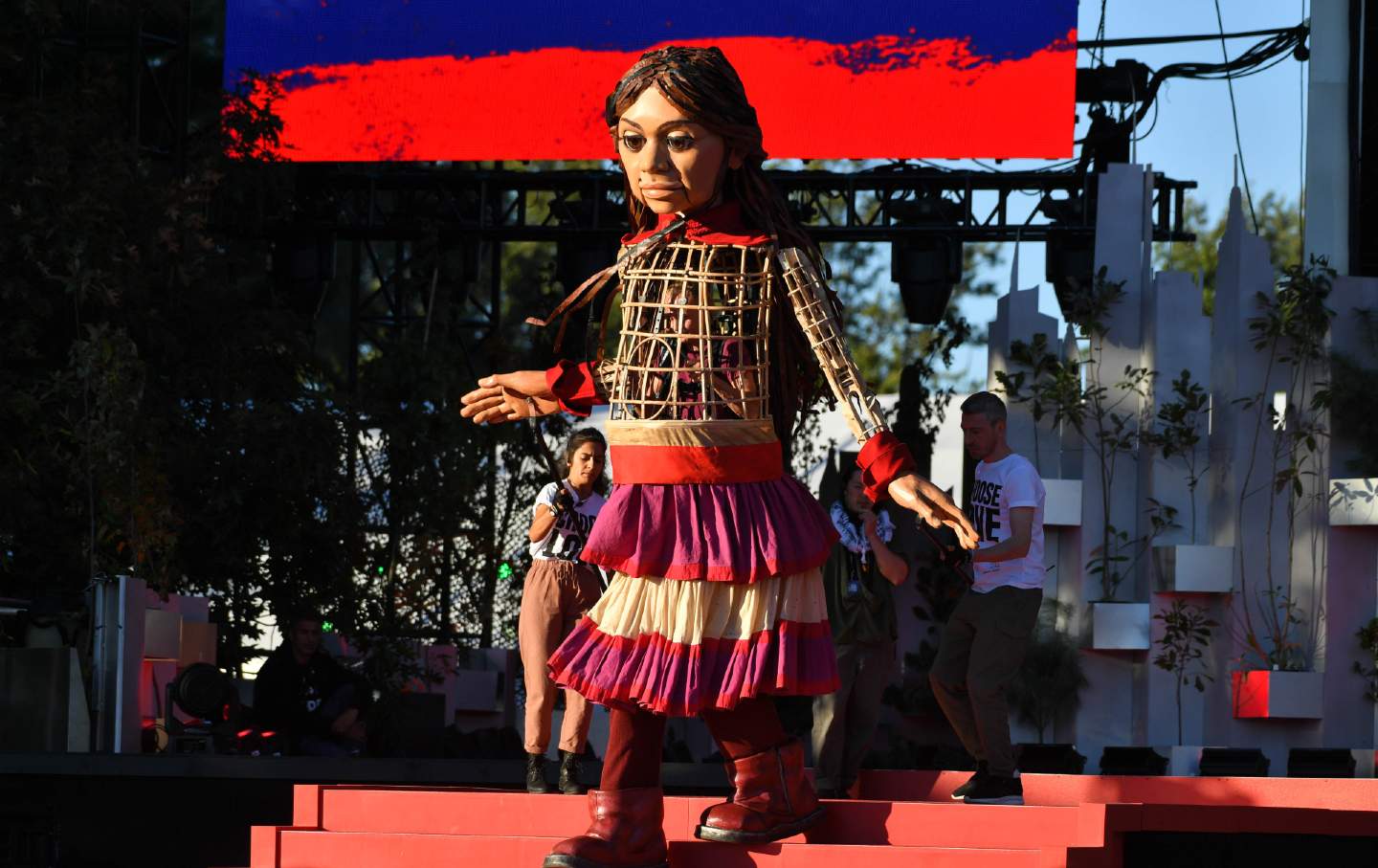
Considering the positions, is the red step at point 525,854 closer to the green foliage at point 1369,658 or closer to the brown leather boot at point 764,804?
the brown leather boot at point 764,804

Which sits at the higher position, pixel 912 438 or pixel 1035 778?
pixel 912 438

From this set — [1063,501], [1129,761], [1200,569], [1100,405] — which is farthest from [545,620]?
[1100,405]


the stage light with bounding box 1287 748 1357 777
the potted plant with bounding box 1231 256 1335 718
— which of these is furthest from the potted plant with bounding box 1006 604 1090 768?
the stage light with bounding box 1287 748 1357 777

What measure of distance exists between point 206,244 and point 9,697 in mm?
3660

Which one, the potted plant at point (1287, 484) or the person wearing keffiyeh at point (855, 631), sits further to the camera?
the potted plant at point (1287, 484)

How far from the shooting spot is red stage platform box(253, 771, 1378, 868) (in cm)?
383

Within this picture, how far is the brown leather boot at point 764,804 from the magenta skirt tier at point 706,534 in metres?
0.38

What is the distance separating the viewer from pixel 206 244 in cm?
1058

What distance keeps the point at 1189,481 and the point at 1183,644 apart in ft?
2.84

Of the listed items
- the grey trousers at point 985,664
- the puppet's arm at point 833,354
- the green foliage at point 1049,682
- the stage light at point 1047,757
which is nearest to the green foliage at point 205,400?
the green foliage at point 1049,682

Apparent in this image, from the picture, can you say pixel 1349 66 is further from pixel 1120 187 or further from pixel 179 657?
pixel 179 657

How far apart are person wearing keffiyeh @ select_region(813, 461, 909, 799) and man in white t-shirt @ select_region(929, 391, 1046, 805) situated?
68 centimetres

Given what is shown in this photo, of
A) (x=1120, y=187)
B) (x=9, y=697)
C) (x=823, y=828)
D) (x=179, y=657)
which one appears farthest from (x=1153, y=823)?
(x=1120, y=187)

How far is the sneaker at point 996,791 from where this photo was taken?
5.30m
